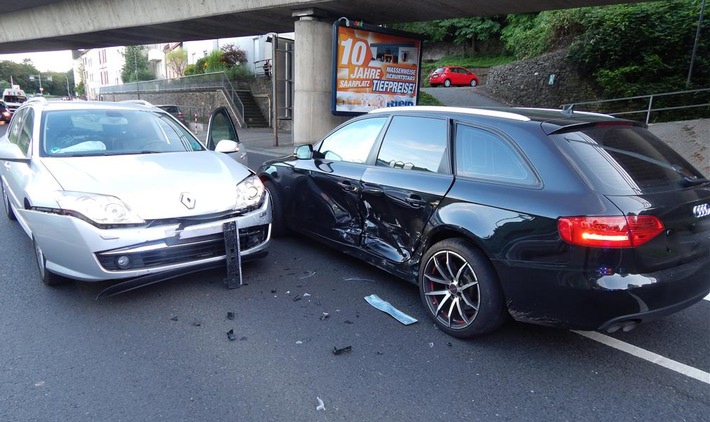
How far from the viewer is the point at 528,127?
10.4 feet

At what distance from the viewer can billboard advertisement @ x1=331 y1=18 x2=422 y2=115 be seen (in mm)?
12367

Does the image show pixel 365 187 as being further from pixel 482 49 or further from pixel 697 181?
pixel 482 49

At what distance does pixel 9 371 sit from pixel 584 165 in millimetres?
3812

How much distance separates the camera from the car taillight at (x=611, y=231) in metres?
2.62

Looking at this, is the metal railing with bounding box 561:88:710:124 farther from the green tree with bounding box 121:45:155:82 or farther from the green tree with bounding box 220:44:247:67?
the green tree with bounding box 121:45:155:82

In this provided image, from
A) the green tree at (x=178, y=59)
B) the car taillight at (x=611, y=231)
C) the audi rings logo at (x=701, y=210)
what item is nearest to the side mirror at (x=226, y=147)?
the car taillight at (x=611, y=231)

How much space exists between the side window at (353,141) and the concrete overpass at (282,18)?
8117 millimetres

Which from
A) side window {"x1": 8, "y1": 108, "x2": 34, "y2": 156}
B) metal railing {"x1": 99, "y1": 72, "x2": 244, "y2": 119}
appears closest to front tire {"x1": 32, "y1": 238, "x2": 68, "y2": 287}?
side window {"x1": 8, "y1": 108, "x2": 34, "y2": 156}

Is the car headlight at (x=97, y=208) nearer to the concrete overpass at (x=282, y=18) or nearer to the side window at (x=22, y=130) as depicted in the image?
the side window at (x=22, y=130)

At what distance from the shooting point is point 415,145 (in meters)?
3.89

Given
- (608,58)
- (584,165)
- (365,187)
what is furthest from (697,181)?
(608,58)

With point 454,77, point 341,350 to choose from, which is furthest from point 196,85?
point 341,350

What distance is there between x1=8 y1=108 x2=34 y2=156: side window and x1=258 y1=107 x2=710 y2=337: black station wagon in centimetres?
360

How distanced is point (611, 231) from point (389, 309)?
1798 mm
